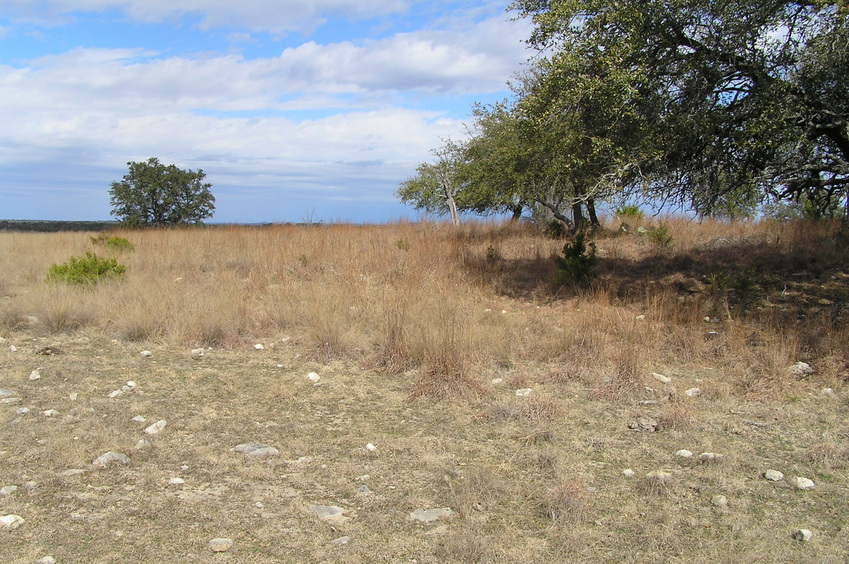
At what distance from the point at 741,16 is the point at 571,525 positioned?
6.17 meters

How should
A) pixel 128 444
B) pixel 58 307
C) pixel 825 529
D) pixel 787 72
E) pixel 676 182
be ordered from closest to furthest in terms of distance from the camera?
pixel 825 529 < pixel 128 444 < pixel 787 72 < pixel 58 307 < pixel 676 182

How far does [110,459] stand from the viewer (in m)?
3.78

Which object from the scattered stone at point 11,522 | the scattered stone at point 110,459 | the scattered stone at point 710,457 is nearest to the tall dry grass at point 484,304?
the scattered stone at point 710,457

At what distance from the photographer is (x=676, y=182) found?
787cm

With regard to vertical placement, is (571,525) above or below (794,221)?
below

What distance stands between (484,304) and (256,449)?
205 inches

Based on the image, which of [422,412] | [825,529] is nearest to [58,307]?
[422,412]

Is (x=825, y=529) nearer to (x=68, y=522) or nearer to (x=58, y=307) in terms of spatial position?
(x=68, y=522)

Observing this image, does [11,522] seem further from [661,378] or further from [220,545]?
[661,378]

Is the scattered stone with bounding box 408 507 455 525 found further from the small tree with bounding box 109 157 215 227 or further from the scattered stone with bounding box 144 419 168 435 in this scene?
the small tree with bounding box 109 157 215 227

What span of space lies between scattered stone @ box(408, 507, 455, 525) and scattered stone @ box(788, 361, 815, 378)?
12.0ft

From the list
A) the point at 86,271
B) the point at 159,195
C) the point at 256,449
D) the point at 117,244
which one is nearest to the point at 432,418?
the point at 256,449

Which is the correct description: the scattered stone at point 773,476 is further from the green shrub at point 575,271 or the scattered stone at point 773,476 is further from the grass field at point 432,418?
the green shrub at point 575,271

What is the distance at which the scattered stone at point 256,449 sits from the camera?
13.1 feet
